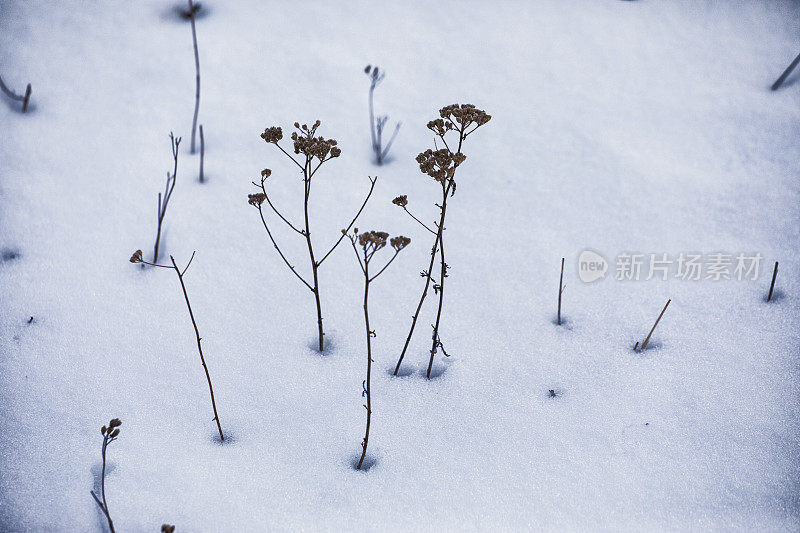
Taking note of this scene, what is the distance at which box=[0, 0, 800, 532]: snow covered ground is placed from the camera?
5.33 feet

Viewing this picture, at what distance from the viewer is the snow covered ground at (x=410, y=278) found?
1626mm

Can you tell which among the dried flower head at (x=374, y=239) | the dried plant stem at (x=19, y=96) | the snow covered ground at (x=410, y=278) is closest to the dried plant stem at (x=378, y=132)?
the snow covered ground at (x=410, y=278)

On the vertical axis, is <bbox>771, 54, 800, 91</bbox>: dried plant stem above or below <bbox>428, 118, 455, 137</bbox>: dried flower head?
above

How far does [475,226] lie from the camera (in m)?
2.47

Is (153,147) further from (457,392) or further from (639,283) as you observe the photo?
(639,283)

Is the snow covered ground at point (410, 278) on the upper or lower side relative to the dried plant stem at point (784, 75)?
lower

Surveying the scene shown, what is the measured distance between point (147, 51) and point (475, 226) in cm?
210

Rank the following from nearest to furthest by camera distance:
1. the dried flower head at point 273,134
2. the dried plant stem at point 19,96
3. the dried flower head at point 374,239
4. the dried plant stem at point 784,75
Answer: the dried flower head at point 374,239
the dried flower head at point 273,134
the dried plant stem at point 19,96
the dried plant stem at point 784,75

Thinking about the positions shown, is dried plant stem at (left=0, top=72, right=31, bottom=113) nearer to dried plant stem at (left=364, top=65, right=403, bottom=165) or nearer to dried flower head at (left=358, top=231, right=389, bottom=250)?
dried plant stem at (left=364, top=65, right=403, bottom=165)

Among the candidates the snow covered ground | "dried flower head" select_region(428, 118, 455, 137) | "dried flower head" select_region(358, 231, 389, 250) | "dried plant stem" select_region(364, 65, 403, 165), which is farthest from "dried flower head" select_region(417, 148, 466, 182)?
"dried plant stem" select_region(364, 65, 403, 165)

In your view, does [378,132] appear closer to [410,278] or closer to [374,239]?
[410,278]

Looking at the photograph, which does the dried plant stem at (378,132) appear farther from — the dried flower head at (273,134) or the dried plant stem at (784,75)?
the dried plant stem at (784,75)

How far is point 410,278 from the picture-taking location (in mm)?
2262

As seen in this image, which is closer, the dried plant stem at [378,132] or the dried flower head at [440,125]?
the dried flower head at [440,125]
